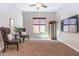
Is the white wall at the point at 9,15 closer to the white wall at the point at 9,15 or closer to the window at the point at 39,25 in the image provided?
the white wall at the point at 9,15

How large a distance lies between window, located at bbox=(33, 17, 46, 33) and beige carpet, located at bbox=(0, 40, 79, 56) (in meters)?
0.36

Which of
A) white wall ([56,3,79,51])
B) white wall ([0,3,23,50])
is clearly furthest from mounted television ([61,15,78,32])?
white wall ([0,3,23,50])

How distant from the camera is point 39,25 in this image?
4.15 metres

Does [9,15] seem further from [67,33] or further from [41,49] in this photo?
[67,33]

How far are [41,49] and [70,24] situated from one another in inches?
51.5

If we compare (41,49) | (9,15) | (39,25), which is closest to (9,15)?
(9,15)

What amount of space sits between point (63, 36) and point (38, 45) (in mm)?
996

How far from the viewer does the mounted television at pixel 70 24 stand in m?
4.49

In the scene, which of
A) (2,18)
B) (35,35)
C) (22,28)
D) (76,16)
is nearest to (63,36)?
(76,16)

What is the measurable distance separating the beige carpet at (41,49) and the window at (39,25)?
0.36 meters

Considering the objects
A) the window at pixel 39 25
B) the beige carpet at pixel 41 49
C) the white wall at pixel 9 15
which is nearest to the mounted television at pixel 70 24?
the beige carpet at pixel 41 49

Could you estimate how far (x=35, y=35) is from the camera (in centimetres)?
418

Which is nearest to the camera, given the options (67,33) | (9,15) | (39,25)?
(9,15)

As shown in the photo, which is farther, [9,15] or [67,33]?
[67,33]
